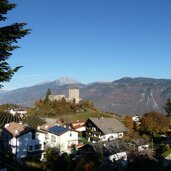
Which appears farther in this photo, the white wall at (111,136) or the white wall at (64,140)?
the white wall at (111,136)

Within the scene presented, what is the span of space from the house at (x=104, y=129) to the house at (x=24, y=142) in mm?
17583

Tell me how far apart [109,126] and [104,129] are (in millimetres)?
2347

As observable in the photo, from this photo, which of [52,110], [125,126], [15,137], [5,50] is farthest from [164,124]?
[5,50]

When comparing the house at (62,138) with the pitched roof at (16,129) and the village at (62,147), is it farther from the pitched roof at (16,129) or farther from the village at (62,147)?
the pitched roof at (16,129)

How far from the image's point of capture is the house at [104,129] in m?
67.7

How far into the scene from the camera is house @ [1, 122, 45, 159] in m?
50.0

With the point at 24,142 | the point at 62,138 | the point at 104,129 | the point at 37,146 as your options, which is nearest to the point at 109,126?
the point at 104,129

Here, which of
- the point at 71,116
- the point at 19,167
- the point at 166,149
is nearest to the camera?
the point at 19,167

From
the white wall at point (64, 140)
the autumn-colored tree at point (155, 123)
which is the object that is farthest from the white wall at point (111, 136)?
the white wall at point (64, 140)

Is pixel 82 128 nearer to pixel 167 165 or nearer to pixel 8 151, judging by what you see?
pixel 8 151

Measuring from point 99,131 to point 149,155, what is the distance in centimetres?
2399

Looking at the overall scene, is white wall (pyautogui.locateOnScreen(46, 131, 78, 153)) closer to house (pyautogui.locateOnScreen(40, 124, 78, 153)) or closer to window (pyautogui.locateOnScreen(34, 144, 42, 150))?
house (pyautogui.locateOnScreen(40, 124, 78, 153))

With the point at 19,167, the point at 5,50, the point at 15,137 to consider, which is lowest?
the point at 19,167

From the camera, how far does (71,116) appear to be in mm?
101688
